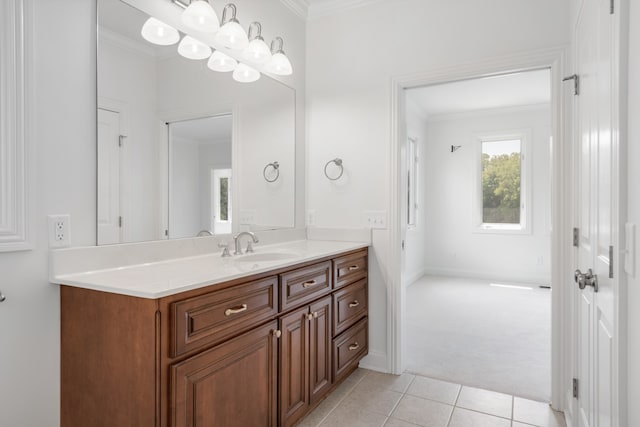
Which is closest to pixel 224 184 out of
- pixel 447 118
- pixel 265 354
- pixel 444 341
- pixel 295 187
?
pixel 295 187

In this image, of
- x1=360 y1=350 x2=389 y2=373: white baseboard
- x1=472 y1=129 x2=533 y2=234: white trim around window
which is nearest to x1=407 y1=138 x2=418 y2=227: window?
x1=472 y1=129 x2=533 y2=234: white trim around window

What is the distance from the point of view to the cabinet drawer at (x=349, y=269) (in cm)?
226

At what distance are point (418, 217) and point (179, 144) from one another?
4.46 meters

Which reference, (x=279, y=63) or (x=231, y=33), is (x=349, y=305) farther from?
(x=231, y=33)

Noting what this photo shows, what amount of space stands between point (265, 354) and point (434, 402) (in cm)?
117

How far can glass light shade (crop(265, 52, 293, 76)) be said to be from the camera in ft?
8.11

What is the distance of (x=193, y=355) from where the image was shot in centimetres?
132

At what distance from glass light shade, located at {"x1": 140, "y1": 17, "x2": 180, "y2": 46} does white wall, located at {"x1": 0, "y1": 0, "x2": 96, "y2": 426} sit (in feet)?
0.85

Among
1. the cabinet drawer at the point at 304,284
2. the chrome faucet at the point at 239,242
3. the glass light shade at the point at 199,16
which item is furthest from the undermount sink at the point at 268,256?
the glass light shade at the point at 199,16

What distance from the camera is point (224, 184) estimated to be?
7.49 feet

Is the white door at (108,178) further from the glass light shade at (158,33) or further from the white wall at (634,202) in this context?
the white wall at (634,202)

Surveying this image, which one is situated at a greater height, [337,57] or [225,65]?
[337,57]

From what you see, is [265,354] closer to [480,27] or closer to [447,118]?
[480,27]

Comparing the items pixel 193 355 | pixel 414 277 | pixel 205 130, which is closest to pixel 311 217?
pixel 205 130
